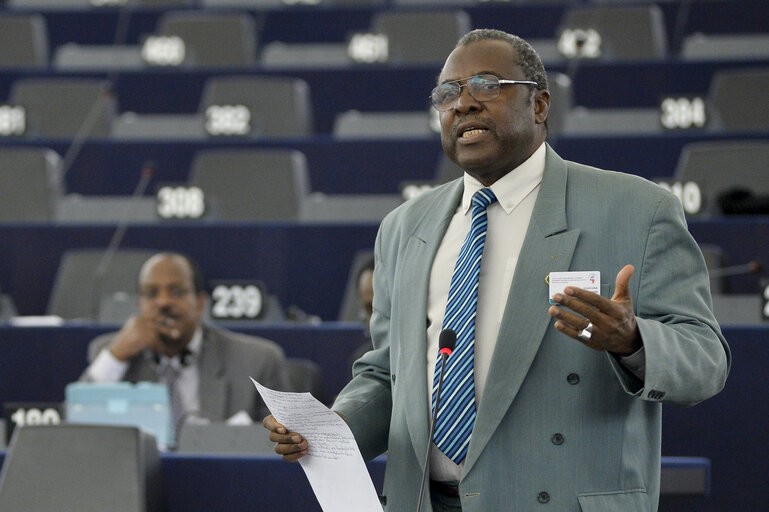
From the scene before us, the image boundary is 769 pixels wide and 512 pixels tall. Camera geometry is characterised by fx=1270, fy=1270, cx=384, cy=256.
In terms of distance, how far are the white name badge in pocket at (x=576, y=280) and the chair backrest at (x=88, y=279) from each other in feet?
12.8

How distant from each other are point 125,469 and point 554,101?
407 cm

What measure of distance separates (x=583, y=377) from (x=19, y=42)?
7.08 meters

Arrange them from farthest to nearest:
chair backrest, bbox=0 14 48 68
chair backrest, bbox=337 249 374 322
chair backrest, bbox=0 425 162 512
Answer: chair backrest, bbox=0 14 48 68 < chair backrest, bbox=337 249 374 322 < chair backrest, bbox=0 425 162 512

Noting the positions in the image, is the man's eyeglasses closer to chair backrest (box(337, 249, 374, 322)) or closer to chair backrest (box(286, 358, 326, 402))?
chair backrest (box(286, 358, 326, 402))

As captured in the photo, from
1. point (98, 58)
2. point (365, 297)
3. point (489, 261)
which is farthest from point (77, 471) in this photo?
point (98, 58)

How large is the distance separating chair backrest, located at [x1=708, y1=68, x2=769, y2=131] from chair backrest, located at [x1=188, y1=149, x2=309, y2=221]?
2255 mm

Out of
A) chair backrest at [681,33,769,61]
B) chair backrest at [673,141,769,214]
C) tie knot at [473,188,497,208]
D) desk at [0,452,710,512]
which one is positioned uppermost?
chair backrest at [681,33,769,61]

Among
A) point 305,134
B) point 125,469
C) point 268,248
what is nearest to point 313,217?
point 268,248

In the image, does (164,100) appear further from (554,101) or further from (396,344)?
(396,344)

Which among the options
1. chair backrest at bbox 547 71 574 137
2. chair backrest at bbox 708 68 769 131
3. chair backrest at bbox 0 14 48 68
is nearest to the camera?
chair backrest at bbox 547 71 574 137

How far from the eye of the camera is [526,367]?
71.4 inches

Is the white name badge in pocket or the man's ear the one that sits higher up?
the man's ear

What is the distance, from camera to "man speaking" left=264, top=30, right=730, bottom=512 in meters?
1.77

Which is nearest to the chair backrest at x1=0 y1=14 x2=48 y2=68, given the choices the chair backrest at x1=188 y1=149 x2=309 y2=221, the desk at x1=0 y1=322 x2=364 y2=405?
the chair backrest at x1=188 y1=149 x2=309 y2=221
